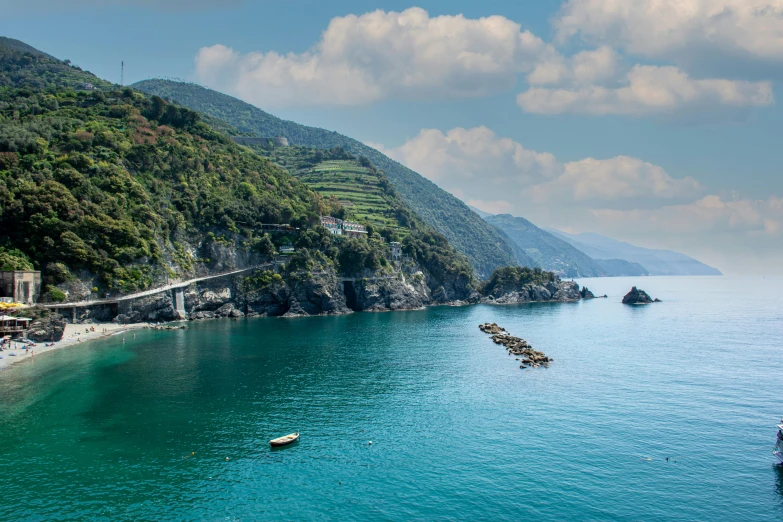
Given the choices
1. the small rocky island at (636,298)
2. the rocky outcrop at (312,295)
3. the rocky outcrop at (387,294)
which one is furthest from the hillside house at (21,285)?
the small rocky island at (636,298)

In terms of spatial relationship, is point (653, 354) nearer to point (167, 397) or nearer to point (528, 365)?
point (528, 365)

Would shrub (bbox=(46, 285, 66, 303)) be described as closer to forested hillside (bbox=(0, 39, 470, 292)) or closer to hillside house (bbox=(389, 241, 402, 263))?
forested hillside (bbox=(0, 39, 470, 292))

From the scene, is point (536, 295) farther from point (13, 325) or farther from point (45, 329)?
point (13, 325)

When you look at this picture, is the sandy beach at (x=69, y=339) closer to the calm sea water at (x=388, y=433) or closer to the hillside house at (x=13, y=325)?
the hillside house at (x=13, y=325)

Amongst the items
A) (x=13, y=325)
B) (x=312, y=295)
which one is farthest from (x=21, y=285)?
(x=312, y=295)

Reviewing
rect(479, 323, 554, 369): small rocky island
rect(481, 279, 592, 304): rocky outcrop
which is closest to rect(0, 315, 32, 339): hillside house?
rect(479, 323, 554, 369): small rocky island

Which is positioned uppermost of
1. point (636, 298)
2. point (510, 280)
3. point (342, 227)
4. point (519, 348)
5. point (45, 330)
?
point (342, 227)

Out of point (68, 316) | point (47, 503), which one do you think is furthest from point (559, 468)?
point (68, 316)
